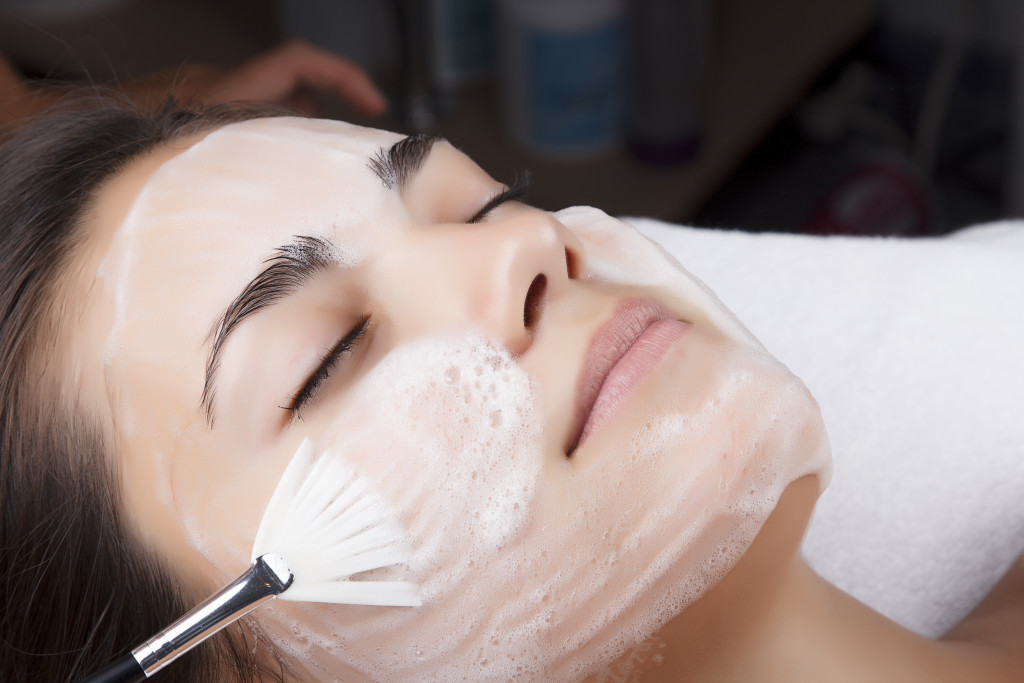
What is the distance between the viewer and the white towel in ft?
2.86

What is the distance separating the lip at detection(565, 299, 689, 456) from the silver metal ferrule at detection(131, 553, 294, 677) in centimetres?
19

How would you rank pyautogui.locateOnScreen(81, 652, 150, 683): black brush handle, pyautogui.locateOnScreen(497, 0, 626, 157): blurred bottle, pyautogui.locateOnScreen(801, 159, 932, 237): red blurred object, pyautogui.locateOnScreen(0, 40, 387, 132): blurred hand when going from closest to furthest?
pyautogui.locateOnScreen(81, 652, 150, 683): black brush handle < pyautogui.locateOnScreen(0, 40, 387, 132): blurred hand < pyautogui.locateOnScreen(497, 0, 626, 157): blurred bottle < pyautogui.locateOnScreen(801, 159, 932, 237): red blurred object

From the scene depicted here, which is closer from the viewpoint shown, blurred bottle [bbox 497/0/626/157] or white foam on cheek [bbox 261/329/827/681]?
white foam on cheek [bbox 261/329/827/681]

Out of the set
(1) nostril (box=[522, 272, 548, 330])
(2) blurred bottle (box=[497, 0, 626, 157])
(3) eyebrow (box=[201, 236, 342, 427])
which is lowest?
(2) blurred bottle (box=[497, 0, 626, 157])

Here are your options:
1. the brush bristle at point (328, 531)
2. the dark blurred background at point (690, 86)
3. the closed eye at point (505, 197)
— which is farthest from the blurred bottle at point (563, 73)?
the brush bristle at point (328, 531)

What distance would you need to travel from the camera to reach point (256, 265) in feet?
1.89

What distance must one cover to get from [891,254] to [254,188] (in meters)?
0.68

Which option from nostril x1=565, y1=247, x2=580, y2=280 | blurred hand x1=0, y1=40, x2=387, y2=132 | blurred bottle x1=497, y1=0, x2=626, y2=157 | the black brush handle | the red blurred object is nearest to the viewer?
the black brush handle

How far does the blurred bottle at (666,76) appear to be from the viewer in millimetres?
1255

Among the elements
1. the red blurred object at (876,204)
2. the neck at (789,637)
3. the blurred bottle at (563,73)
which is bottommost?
the red blurred object at (876,204)

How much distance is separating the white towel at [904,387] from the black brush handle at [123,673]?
61 centimetres

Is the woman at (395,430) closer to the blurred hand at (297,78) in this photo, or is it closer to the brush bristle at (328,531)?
the brush bristle at (328,531)

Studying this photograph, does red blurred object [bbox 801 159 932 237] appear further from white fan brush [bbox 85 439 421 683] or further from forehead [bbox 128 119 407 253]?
white fan brush [bbox 85 439 421 683]

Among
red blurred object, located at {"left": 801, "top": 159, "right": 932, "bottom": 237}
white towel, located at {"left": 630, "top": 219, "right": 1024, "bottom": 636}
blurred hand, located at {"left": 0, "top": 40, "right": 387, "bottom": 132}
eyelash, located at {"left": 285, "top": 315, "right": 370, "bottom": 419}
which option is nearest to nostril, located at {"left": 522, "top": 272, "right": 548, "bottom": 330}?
eyelash, located at {"left": 285, "top": 315, "right": 370, "bottom": 419}
